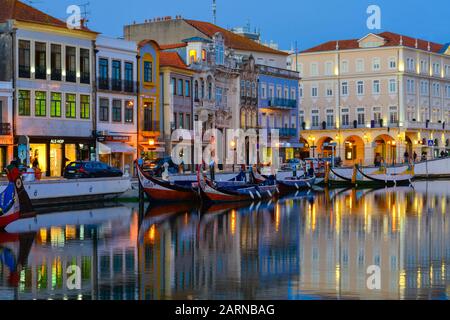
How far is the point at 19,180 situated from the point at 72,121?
86.1 feet

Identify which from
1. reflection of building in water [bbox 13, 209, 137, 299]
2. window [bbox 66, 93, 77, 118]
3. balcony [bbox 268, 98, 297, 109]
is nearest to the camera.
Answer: reflection of building in water [bbox 13, 209, 137, 299]

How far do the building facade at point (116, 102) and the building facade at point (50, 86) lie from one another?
95 centimetres

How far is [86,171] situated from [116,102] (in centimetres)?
1224

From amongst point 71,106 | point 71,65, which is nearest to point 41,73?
point 71,65

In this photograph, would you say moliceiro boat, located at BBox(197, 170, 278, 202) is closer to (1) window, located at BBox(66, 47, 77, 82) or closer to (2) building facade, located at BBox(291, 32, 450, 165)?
(1) window, located at BBox(66, 47, 77, 82)

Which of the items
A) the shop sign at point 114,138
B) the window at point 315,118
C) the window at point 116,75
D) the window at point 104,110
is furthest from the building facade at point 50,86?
the window at point 315,118

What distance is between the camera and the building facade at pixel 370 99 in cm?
9525

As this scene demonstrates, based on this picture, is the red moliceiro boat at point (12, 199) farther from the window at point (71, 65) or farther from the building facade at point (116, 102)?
the building facade at point (116, 102)

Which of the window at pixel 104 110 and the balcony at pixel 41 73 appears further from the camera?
the window at pixel 104 110

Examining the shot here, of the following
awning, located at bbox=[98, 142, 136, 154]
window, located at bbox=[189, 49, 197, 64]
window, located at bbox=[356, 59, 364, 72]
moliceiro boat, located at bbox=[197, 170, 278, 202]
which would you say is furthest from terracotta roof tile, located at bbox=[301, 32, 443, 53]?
moliceiro boat, located at bbox=[197, 170, 278, 202]

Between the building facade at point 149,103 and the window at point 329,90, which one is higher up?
Result: the window at point 329,90

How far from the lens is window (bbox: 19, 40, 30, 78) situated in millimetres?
51594

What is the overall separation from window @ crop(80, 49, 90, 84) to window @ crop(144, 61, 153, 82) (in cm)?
624

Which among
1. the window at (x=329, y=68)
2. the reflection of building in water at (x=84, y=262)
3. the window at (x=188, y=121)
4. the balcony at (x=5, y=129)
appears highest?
the window at (x=329, y=68)
